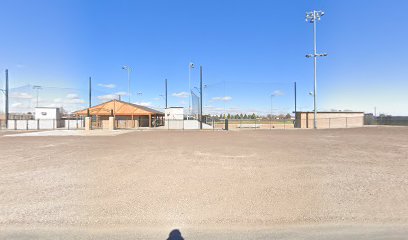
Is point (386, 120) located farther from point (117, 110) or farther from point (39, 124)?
point (39, 124)

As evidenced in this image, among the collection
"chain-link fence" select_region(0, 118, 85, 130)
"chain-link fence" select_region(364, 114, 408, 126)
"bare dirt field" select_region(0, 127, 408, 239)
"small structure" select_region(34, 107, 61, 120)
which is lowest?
"bare dirt field" select_region(0, 127, 408, 239)

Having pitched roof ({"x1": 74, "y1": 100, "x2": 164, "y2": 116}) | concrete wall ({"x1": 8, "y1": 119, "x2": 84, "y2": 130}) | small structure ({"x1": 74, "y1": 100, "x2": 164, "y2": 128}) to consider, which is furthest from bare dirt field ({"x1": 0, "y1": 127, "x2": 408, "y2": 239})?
concrete wall ({"x1": 8, "y1": 119, "x2": 84, "y2": 130})

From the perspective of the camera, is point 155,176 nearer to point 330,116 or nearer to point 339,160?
point 339,160

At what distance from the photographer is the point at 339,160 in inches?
374

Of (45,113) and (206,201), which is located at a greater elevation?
(45,113)

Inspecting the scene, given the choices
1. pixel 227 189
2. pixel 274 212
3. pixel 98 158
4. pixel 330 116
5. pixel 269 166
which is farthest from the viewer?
pixel 330 116

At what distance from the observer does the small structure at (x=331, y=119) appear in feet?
132

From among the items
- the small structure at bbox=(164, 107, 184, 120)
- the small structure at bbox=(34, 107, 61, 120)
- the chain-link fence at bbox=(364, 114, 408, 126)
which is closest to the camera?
the chain-link fence at bbox=(364, 114, 408, 126)

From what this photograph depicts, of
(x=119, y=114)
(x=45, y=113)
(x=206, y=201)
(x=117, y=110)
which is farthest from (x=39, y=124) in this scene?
(x=206, y=201)

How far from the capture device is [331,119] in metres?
41.2

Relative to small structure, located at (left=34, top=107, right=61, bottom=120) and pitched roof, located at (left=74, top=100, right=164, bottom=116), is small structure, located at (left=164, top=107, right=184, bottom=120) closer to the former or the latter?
pitched roof, located at (left=74, top=100, right=164, bottom=116)

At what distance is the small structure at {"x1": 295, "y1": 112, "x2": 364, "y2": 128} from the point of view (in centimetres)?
4022

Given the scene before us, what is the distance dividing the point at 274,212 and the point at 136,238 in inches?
99.1

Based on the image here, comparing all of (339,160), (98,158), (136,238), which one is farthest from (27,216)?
(339,160)
